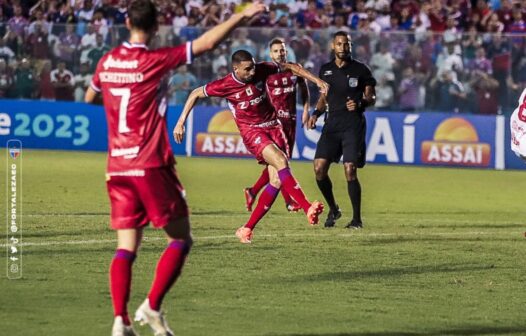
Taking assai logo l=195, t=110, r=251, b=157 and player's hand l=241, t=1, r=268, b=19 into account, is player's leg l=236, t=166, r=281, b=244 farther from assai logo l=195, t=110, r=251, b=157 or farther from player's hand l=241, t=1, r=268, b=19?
assai logo l=195, t=110, r=251, b=157

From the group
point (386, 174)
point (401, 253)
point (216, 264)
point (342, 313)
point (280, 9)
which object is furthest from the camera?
point (280, 9)

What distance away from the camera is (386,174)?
2475 centimetres

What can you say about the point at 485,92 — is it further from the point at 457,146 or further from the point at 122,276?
the point at 122,276

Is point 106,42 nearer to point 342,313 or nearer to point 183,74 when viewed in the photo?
point 183,74

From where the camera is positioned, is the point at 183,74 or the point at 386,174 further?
the point at 183,74

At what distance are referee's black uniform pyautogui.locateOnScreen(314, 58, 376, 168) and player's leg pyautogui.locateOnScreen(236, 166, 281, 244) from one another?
1931mm

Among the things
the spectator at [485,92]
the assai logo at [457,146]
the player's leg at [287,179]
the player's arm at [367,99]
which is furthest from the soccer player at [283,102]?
the spectator at [485,92]

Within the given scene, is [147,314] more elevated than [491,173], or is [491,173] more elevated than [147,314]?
[147,314]

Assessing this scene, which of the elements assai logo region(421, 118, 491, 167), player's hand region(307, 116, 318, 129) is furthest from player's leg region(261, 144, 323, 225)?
assai logo region(421, 118, 491, 167)

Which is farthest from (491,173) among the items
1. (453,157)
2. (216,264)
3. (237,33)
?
(216,264)

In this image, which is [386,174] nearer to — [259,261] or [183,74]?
[183,74]

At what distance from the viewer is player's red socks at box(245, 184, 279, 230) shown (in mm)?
13766

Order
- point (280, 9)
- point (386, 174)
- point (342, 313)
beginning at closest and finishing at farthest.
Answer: point (342, 313)
point (386, 174)
point (280, 9)

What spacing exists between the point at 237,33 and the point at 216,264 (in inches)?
637
